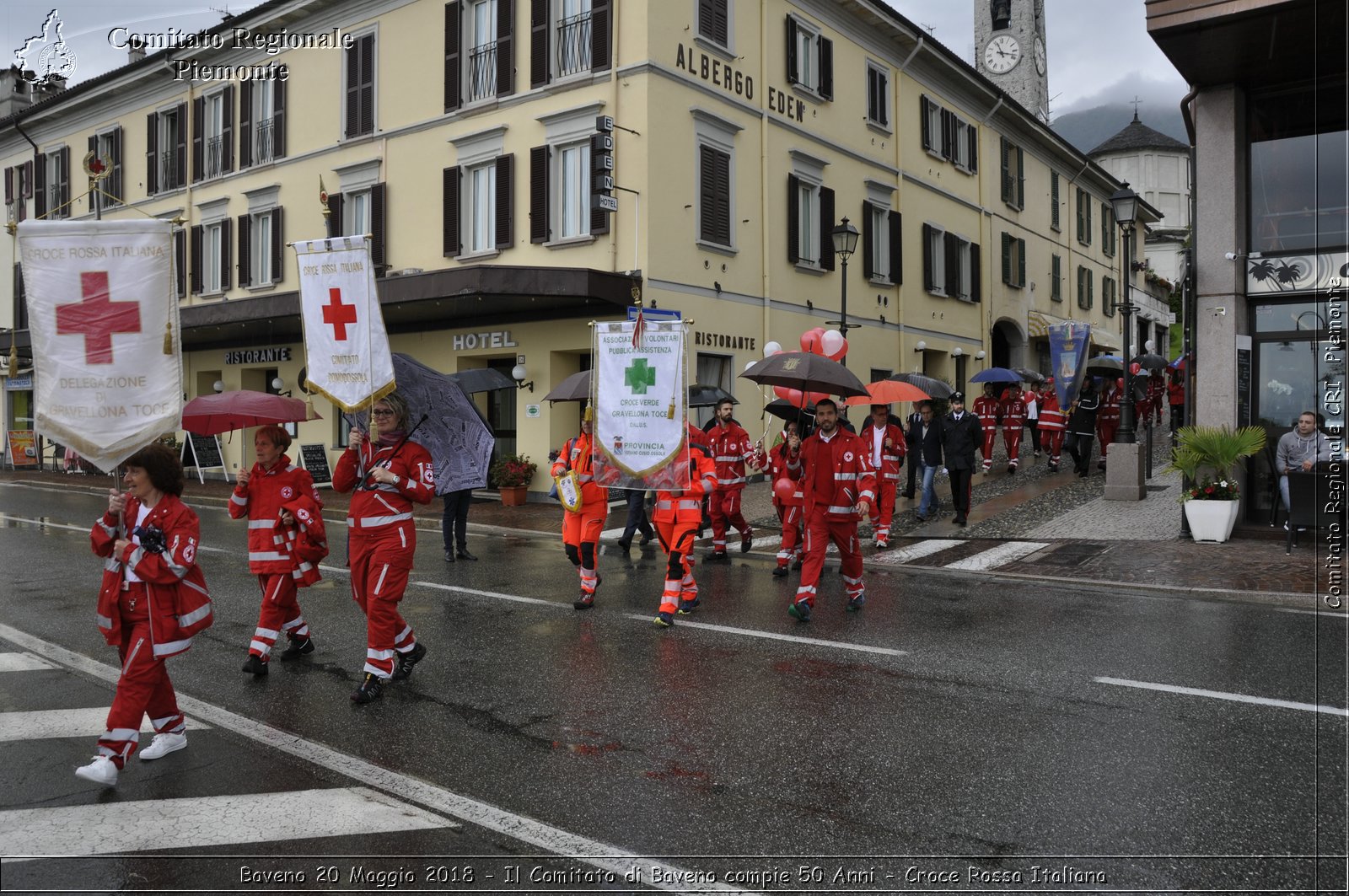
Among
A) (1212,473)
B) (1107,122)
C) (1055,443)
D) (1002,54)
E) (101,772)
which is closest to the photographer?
(101,772)

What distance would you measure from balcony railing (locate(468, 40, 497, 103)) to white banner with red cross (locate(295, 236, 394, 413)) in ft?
50.6

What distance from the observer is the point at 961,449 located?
14812 mm

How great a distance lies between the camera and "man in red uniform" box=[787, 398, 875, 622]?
8430mm

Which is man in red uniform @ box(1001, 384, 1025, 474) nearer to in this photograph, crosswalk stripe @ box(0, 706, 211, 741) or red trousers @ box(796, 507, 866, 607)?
red trousers @ box(796, 507, 866, 607)

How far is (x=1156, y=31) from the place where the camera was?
39.0ft

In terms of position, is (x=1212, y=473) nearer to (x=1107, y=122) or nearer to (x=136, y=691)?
(x=136, y=691)

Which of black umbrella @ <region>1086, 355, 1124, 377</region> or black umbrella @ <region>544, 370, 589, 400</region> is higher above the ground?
black umbrella @ <region>1086, 355, 1124, 377</region>

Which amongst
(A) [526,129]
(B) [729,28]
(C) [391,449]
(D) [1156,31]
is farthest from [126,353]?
(B) [729,28]

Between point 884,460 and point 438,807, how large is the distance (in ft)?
32.4

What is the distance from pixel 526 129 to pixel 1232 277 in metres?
12.7

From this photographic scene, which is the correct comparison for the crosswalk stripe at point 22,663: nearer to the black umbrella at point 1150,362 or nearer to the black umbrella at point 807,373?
the black umbrella at point 807,373

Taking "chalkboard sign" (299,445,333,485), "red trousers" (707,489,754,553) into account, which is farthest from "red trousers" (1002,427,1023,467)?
"chalkboard sign" (299,445,333,485)

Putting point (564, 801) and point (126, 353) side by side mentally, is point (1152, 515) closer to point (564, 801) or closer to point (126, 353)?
point (564, 801)

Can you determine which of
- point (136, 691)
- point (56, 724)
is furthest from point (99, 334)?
point (56, 724)
